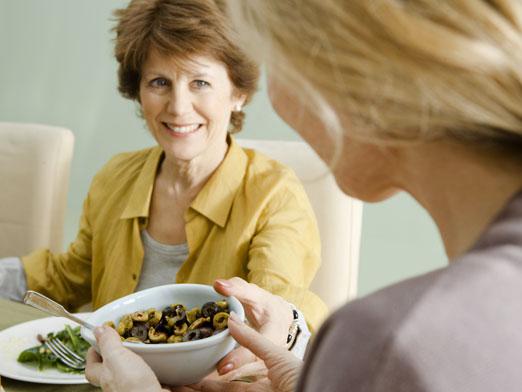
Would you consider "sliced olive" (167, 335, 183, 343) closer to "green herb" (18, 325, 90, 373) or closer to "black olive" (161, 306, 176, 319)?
"black olive" (161, 306, 176, 319)

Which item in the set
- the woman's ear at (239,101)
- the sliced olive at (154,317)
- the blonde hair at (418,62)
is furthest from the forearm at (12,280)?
the blonde hair at (418,62)

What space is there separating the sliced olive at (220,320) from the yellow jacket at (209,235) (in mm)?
450

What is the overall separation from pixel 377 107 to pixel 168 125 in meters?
1.21

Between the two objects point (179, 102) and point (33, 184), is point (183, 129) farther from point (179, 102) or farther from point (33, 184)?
point (33, 184)

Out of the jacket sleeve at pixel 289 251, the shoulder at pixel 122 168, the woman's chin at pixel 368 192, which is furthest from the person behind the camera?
the shoulder at pixel 122 168

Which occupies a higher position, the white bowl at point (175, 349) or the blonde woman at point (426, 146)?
the blonde woman at point (426, 146)

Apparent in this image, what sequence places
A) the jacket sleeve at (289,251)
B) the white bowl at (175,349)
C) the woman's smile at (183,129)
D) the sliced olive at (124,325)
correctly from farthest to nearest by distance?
the woman's smile at (183,129), the jacket sleeve at (289,251), the sliced olive at (124,325), the white bowl at (175,349)

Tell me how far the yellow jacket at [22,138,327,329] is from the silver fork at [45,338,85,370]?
0.43 m

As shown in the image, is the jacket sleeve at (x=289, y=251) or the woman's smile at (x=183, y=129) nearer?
the jacket sleeve at (x=289, y=251)

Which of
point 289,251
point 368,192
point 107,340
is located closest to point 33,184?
point 289,251

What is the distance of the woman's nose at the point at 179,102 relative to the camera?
5.68ft

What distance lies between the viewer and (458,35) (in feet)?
1.95

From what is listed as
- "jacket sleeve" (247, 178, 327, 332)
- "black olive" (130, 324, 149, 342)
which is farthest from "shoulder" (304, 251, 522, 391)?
"jacket sleeve" (247, 178, 327, 332)

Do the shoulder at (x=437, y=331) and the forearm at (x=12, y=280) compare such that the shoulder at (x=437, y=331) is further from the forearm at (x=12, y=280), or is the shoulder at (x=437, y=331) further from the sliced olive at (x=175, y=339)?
the forearm at (x=12, y=280)
